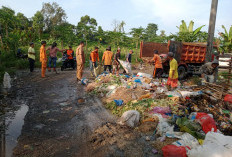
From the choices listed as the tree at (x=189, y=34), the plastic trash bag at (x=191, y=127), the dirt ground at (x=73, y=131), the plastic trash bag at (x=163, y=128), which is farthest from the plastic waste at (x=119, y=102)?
the tree at (x=189, y=34)

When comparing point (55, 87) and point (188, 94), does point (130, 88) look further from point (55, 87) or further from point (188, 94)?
point (55, 87)

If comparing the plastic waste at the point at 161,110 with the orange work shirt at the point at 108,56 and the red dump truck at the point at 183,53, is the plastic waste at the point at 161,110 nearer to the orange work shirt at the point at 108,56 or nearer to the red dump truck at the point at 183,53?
the orange work shirt at the point at 108,56

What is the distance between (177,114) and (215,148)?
1.59 metres

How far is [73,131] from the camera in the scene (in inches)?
131

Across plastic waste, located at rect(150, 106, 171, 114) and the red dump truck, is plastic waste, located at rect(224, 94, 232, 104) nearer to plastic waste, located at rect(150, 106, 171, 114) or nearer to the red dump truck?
plastic waste, located at rect(150, 106, 171, 114)

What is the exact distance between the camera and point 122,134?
318 centimetres

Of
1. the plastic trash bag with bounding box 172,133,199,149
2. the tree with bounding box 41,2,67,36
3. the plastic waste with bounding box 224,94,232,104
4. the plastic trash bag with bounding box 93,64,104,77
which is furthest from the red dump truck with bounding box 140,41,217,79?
the tree with bounding box 41,2,67,36

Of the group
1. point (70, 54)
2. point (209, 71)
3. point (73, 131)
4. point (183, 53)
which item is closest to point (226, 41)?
point (183, 53)

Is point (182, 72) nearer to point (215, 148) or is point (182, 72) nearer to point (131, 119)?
point (131, 119)

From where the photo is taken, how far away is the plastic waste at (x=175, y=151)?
7.84ft

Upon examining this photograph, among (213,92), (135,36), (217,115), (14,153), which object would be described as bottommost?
(14,153)

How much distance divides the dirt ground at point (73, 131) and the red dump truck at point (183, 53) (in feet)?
16.0

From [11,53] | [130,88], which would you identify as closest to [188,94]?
[130,88]

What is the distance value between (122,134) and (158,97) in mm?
1967
